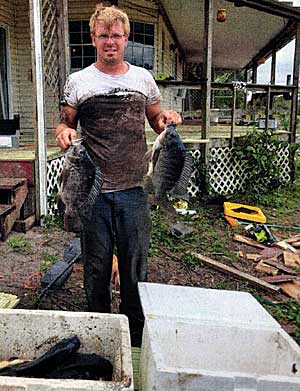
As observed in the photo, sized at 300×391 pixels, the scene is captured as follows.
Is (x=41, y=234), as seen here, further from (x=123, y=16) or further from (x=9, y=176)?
(x=123, y=16)

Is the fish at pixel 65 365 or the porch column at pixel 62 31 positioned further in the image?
the porch column at pixel 62 31

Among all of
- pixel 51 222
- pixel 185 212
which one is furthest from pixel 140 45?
pixel 51 222

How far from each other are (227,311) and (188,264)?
3.22 metres

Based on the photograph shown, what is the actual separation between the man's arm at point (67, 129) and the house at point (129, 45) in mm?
3187

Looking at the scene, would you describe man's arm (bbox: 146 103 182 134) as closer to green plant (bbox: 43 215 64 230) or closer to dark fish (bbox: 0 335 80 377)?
dark fish (bbox: 0 335 80 377)

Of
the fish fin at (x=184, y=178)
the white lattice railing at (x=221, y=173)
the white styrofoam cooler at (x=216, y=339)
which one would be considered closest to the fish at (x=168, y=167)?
the fish fin at (x=184, y=178)

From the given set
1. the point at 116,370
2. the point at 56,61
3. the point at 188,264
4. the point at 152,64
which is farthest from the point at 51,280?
the point at 152,64

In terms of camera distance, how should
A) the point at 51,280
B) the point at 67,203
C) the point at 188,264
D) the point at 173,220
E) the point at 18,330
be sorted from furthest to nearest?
the point at 173,220 < the point at 188,264 < the point at 51,280 < the point at 67,203 < the point at 18,330

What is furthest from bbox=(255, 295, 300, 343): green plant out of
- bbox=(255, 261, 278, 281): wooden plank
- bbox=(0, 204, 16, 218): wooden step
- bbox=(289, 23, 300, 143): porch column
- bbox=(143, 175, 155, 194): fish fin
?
bbox=(289, 23, 300, 143): porch column

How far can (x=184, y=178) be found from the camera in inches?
106

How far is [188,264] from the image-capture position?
5090mm

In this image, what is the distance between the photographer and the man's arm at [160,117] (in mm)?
2637

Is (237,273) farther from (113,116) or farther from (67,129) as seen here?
(67,129)

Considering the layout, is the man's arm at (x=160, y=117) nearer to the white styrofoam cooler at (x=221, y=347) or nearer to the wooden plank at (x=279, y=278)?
the white styrofoam cooler at (x=221, y=347)
